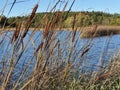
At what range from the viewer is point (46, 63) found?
2.53 m

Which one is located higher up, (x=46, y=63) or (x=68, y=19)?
(x=46, y=63)

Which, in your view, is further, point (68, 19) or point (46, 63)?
point (68, 19)

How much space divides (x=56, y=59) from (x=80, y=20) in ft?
3.08

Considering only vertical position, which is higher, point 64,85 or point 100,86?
point 64,85

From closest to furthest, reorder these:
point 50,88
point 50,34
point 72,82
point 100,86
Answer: point 50,34
point 50,88
point 72,82
point 100,86

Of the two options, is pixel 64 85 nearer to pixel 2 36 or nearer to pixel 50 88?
pixel 50 88

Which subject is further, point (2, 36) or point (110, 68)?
point (110, 68)

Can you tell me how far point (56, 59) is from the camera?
11.9ft

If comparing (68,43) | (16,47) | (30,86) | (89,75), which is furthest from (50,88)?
(89,75)

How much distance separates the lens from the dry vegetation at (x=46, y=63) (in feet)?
7.18

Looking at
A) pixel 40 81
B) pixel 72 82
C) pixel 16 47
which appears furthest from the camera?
pixel 72 82

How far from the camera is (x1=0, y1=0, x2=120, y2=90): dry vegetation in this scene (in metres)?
2.19

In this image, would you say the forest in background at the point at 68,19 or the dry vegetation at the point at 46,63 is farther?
the forest in background at the point at 68,19

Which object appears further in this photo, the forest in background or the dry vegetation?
the forest in background
